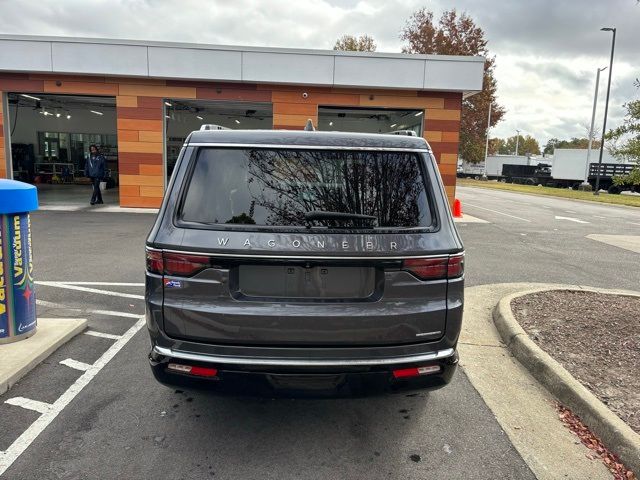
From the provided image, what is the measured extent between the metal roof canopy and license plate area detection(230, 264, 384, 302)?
12.6 meters

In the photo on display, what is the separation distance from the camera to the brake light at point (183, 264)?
8.45 feet

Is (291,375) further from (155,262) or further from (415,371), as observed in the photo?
(155,262)

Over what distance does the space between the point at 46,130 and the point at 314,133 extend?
3069 centimetres

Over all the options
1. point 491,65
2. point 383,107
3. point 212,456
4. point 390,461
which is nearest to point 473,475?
point 390,461

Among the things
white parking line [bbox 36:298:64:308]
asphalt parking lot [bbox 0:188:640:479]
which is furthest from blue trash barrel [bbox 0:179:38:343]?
white parking line [bbox 36:298:64:308]

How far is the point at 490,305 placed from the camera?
580 centimetres

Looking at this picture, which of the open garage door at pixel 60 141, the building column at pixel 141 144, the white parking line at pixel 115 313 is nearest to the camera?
the white parking line at pixel 115 313

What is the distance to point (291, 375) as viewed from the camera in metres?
2.59

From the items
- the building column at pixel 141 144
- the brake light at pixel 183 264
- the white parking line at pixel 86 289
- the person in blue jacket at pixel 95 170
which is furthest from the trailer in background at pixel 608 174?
the brake light at pixel 183 264

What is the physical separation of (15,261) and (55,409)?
1.47 m

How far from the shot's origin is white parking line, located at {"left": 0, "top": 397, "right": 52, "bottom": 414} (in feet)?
10.8

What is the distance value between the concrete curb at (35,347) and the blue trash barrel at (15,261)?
0.14m

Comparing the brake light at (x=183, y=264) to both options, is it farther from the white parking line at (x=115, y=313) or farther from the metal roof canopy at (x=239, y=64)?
the metal roof canopy at (x=239, y=64)

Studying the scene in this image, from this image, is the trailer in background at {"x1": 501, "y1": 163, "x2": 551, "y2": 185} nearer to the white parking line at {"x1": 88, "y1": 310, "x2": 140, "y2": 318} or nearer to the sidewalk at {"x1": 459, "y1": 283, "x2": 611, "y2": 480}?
the sidewalk at {"x1": 459, "y1": 283, "x2": 611, "y2": 480}
